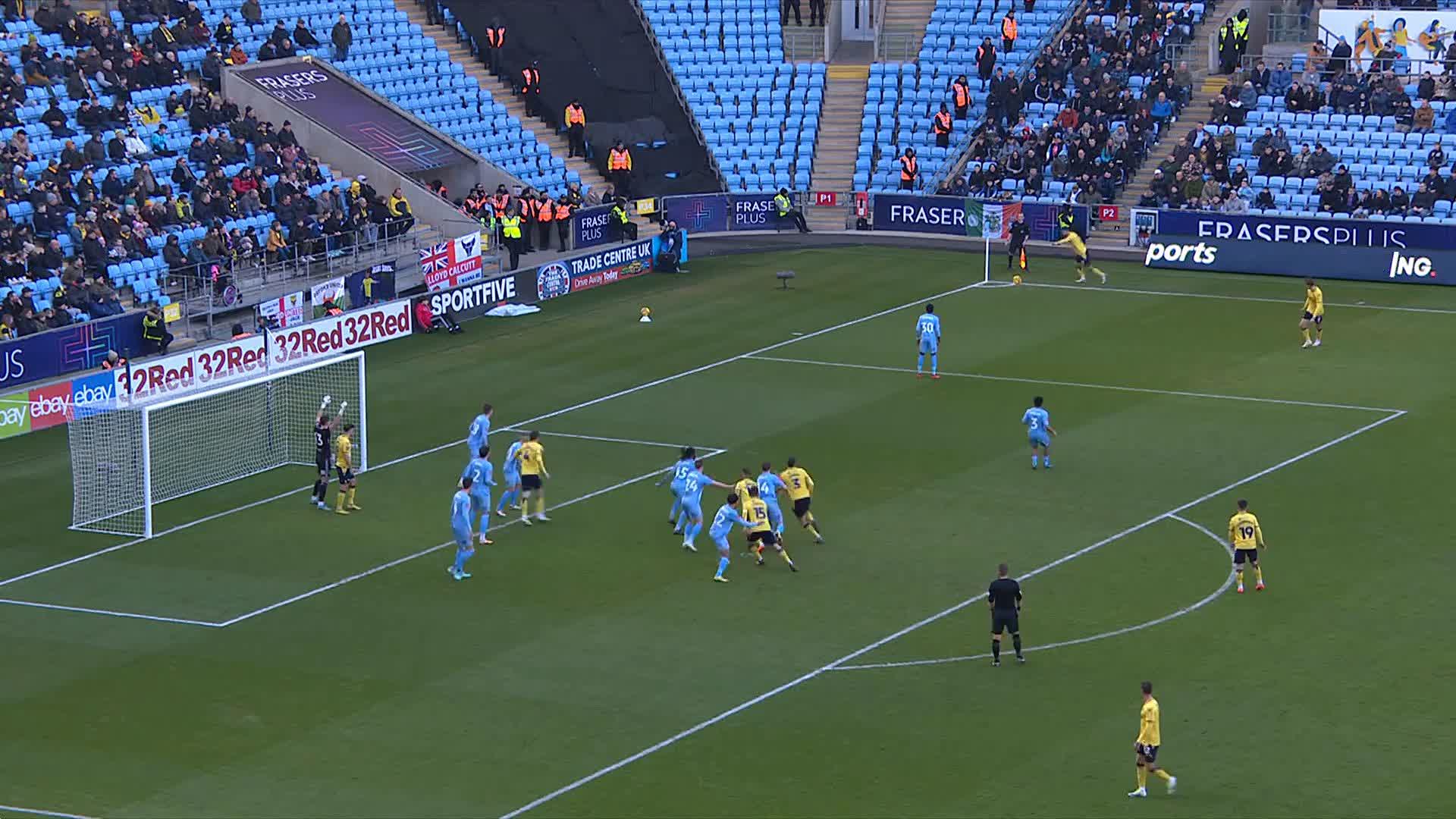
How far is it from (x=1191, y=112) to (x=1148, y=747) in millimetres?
45758

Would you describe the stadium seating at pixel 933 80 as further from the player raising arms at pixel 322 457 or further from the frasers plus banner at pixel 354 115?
the player raising arms at pixel 322 457

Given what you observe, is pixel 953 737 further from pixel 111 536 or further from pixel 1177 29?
pixel 1177 29

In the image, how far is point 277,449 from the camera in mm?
42375

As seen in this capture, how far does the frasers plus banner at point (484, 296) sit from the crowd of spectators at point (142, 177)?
4.12 meters

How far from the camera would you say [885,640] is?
31.1m

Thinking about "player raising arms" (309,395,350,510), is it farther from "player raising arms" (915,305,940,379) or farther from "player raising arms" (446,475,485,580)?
"player raising arms" (915,305,940,379)

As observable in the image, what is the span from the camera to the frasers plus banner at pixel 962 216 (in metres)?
64.4

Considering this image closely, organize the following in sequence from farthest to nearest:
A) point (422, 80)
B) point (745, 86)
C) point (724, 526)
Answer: point (745, 86) < point (422, 80) < point (724, 526)

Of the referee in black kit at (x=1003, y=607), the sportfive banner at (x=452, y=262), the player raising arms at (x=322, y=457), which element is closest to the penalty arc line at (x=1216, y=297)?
the sportfive banner at (x=452, y=262)

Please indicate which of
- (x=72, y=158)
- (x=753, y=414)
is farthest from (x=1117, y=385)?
(x=72, y=158)

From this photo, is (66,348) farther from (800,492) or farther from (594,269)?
(800,492)

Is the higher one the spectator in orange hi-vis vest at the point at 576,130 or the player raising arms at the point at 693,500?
the spectator in orange hi-vis vest at the point at 576,130

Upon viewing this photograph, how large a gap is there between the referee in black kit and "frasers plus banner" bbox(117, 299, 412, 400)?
2148 cm

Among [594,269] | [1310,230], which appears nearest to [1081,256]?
[1310,230]
